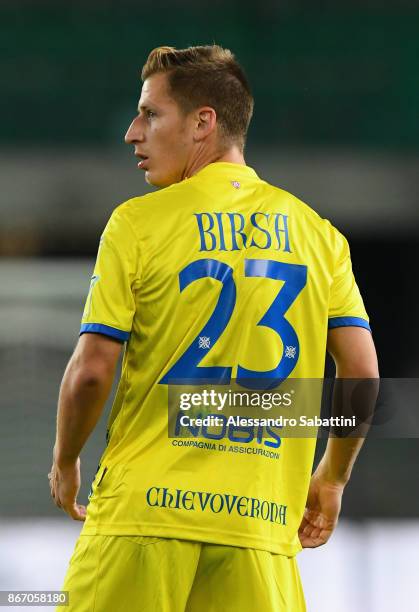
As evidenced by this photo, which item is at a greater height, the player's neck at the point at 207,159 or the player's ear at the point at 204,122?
the player's ear at the point at 204,122

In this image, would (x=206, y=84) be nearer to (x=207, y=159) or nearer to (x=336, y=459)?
(x=207, y=159)

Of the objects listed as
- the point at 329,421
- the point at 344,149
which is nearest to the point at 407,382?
the point at 344,149

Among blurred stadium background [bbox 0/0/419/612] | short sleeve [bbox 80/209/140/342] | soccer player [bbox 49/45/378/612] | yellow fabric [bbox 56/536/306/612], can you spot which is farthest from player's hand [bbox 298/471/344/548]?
blurred stadium background [bbox 0/0/419/612]

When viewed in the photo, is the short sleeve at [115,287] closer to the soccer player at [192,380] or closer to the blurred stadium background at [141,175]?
the soccer player at [192,380]

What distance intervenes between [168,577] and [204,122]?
867 mm

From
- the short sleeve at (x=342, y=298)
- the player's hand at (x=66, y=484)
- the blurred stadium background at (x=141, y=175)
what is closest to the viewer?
the player's hand at (x=66, y=484)

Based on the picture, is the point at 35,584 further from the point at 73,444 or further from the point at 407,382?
the point at 407,382

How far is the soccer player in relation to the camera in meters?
1.84

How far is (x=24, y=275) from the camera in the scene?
7043 mm

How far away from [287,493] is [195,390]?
27 centimetres

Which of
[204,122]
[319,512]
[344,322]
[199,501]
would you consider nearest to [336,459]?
[319,512]

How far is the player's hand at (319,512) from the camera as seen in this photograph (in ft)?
6.98

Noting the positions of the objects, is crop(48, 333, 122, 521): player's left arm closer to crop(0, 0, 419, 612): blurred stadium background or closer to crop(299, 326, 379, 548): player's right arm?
crop(299, 326, 379, 548): player's right arm

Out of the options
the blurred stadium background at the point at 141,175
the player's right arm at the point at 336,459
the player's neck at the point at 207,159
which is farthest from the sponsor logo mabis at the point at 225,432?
the blurred stadium background at the point at 141,175
